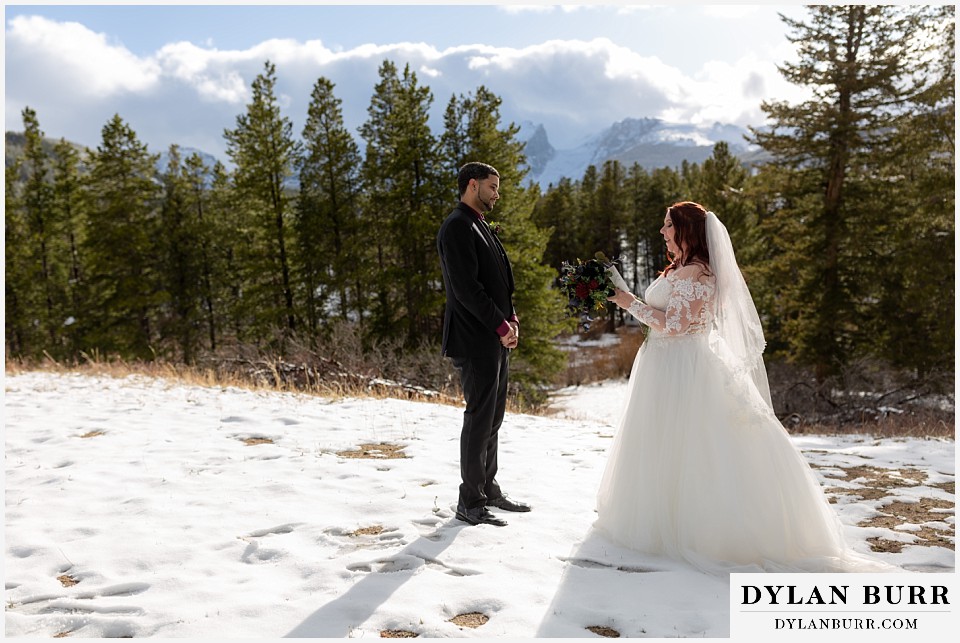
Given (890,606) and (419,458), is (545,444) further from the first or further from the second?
Result: (890,606)

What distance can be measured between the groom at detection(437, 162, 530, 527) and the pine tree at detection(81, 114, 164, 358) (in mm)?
29425

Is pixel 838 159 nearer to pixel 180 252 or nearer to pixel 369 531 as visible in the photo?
pixel 369 531

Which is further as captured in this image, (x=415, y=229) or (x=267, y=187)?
(x=267, y=187)

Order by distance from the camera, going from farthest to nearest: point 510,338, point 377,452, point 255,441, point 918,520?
1. point 255,441
2. point 377,452
3. point 918,520
4. point 510,338

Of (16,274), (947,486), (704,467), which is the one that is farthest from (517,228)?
(16,274)

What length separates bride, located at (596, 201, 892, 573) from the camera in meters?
4.02

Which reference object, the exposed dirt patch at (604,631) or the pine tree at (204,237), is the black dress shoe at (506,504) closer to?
the exposed dirt patch at (604,631)

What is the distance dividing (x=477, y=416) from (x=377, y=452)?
2462 millimetres

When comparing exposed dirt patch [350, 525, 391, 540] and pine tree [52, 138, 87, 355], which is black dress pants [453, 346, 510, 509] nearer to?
exposed dirt patch [350, 525, 391, 540]

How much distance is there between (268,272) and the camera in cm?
3055

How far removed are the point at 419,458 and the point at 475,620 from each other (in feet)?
10.8

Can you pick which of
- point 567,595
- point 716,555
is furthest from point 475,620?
point 716,555

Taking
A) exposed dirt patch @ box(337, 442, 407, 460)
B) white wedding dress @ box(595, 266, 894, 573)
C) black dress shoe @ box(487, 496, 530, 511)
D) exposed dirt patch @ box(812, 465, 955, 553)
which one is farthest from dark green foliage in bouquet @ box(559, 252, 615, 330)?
exposed dirt patch @ box(337, 442, 407, 460)

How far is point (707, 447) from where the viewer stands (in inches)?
164
